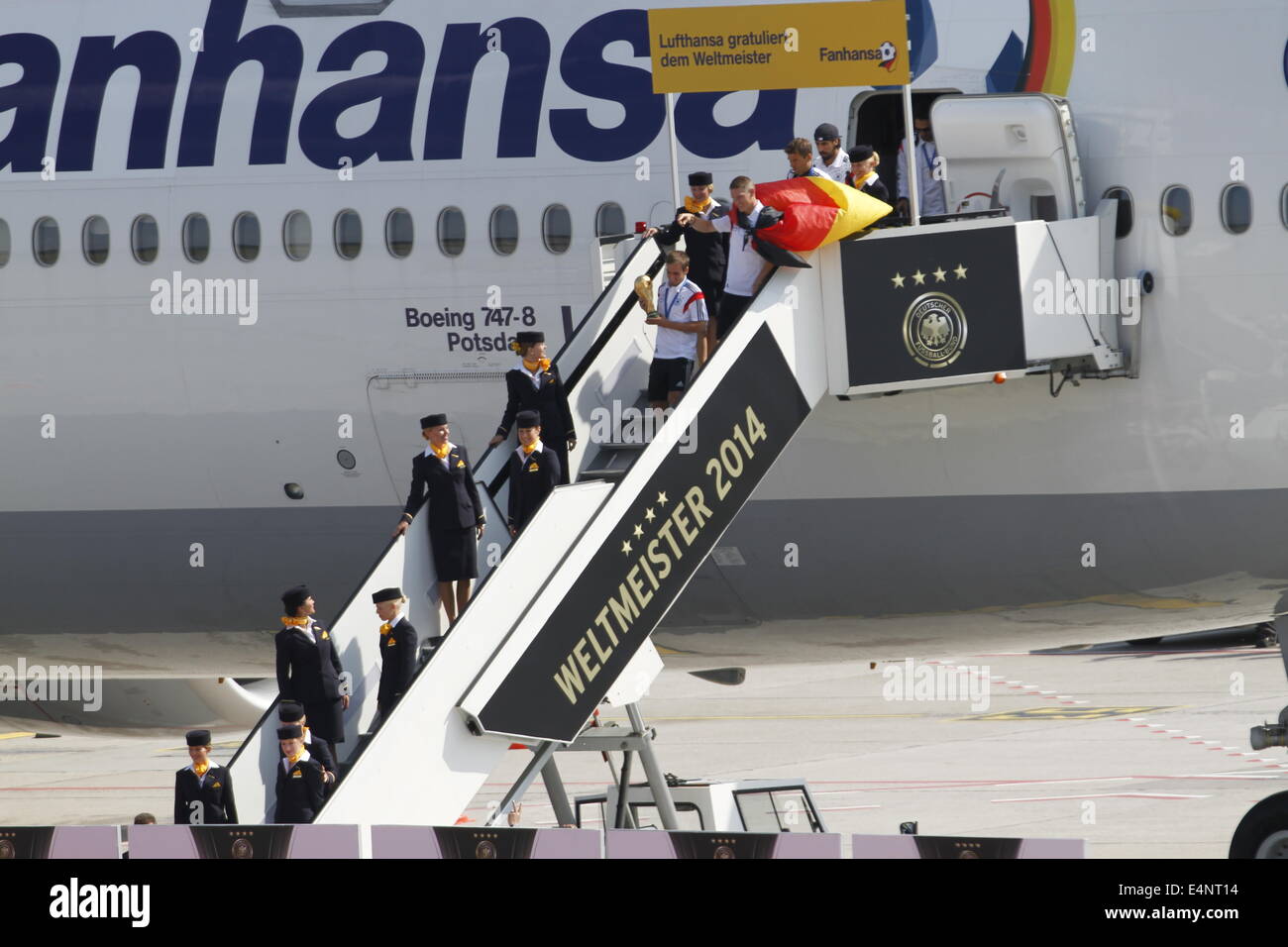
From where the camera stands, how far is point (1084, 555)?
14.0 metres

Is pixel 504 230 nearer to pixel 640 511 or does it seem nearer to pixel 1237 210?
pixel 640 511

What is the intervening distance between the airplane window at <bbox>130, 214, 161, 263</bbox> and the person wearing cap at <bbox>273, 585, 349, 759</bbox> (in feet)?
15.0

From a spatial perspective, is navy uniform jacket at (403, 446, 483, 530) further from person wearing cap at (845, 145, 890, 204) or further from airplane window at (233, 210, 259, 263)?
airplane window at (233, 210, 259, 263)

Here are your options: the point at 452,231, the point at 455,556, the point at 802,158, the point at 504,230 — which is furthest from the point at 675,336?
the point at 452,231

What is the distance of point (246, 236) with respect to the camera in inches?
619

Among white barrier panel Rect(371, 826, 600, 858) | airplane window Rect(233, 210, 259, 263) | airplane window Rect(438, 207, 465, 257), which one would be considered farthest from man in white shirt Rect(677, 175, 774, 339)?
airplane window Rect(233, 210, 259, 263)

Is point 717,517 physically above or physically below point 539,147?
below

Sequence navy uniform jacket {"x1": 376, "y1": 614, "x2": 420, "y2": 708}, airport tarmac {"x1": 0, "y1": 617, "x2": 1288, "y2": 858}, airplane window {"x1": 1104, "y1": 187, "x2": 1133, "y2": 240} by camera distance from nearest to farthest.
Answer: navy uniform jacket {"x1": 376, "y1": 614, "x2": 420, "y2": 708}
airplane window {"x1": 1104, "y1": 187, "x2": 1133, "y2": 240}
airport tarmac {"x1": 0, "y1": 617, "x2": 1288, "y2": 858}

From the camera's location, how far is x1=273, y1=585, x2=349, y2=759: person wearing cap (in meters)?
12.6
